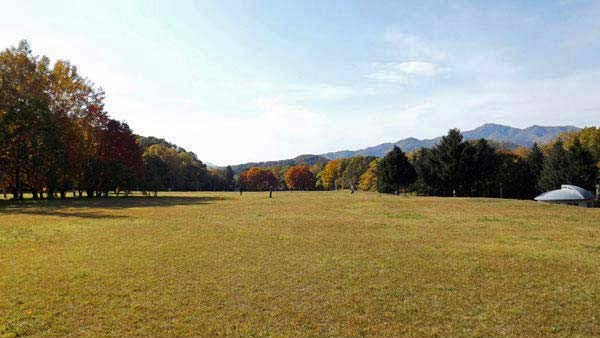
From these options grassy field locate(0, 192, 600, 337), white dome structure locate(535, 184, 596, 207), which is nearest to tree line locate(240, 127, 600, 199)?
white dome structure locate(535, 184, 596, 207)

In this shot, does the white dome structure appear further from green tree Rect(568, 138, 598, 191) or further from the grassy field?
the grassy field

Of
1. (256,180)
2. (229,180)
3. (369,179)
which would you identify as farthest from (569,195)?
(229,180)

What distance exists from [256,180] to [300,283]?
147695 mm

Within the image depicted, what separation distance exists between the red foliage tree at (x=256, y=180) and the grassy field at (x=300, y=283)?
134973mm

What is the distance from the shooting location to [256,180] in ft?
518

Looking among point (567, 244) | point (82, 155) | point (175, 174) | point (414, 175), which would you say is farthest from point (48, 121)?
point (175, 174)

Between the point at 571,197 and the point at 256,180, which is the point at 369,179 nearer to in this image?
the point at 256,180

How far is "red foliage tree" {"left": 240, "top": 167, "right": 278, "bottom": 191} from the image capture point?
15650 centimetres

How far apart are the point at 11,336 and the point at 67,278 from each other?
436cm

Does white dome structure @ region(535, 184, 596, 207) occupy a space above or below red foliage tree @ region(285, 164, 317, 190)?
below

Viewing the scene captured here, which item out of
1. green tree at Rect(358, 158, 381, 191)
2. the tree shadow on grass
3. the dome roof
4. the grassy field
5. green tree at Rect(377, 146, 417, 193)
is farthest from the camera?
green tree at Rect(358, 158, 381, 191)

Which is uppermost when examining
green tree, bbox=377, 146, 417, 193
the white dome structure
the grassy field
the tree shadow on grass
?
green tree, bbox=377, 146, 417, 193

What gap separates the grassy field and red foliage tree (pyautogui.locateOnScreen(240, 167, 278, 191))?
5314 inches

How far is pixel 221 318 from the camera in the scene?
8.41 metres
